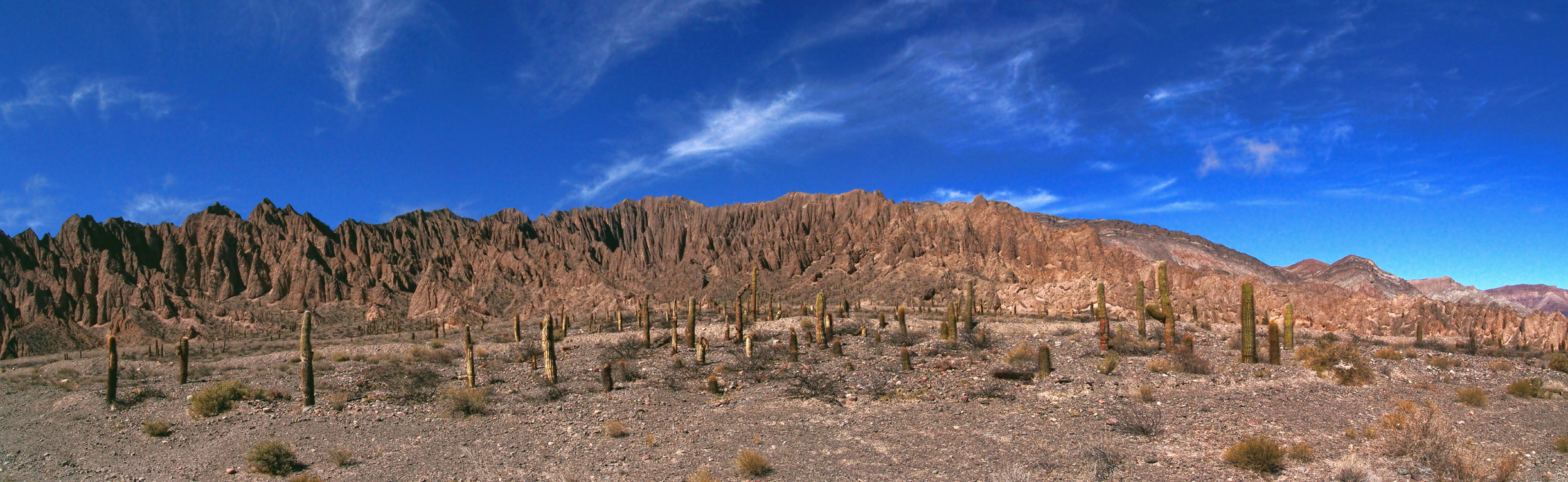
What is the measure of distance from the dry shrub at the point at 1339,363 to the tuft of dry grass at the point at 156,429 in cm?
2361

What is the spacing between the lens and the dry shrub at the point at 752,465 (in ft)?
39.5

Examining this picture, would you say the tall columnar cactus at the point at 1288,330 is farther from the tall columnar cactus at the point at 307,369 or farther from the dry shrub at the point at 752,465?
the tall columnar cactus at the point at 307,369

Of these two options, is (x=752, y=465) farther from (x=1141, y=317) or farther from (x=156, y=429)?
(x=1141, y=317)

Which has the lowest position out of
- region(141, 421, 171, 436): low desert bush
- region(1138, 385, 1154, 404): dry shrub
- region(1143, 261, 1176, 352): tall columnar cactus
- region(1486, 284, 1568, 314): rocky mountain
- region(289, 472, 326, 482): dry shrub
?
region(1486, 284, 1568, 314): rocky mountain

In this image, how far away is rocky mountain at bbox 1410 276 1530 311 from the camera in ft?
297

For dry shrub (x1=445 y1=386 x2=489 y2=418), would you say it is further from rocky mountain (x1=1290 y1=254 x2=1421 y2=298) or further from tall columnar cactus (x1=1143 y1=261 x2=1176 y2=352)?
rocky mountain (x1=1290 y1=254 x2=1421 y2=298)

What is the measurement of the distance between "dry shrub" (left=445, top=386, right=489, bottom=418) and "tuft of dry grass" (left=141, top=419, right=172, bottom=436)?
523cm

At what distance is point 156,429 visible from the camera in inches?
624

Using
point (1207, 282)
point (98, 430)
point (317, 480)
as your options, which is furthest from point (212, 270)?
point (1207, 282)

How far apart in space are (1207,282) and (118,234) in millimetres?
99669

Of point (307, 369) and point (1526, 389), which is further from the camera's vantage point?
point (307, 369)

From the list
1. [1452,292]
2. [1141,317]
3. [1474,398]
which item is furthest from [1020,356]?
[1452,292]

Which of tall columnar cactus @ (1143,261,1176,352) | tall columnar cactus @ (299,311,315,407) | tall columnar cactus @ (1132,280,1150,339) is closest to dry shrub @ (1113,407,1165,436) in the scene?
tall columnar cactus @ (1143,261,1176,352)

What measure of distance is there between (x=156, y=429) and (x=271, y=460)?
466 cm
